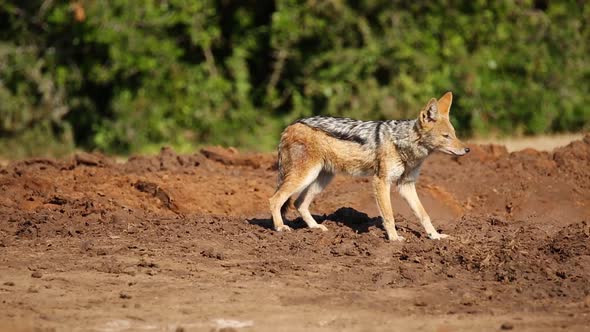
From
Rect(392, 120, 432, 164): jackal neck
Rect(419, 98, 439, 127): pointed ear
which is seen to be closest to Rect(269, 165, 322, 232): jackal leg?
Rect(392, 120, 432, 164): jackal neck

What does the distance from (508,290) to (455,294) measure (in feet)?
1.57

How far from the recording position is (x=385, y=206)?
10.0 m

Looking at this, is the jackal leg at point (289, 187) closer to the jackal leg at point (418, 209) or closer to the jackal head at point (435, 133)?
the jackal leg at point (418, 209)

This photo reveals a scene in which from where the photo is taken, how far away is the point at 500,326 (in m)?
7.46

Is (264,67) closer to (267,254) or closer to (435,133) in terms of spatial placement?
(435,133)

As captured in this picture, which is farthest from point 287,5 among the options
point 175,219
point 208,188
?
point 175,219

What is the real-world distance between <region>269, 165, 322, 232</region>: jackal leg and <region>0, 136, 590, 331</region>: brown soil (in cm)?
20

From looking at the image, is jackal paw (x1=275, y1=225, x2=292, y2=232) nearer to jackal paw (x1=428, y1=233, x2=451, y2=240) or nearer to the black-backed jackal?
the black-backed jackal

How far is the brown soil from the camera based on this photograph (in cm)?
777

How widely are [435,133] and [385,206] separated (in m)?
0.95

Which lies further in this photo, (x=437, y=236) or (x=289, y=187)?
(x=289, y=187)

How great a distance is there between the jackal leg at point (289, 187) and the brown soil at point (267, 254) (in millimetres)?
200

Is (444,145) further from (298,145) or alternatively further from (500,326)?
(500,326)

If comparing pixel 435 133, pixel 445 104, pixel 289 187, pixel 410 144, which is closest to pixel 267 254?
pixel 289 187
